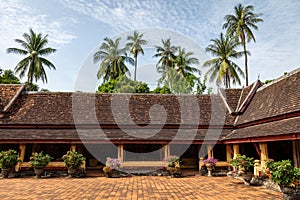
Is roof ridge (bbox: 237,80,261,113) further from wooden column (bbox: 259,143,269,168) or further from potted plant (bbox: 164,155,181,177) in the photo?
potted plant (bbox: 164,155,181,177)

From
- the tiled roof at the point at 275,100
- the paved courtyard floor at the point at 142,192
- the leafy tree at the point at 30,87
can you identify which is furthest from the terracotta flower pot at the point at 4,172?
the leafy tree at the point at 30,87

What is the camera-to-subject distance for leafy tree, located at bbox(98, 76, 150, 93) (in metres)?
29.0

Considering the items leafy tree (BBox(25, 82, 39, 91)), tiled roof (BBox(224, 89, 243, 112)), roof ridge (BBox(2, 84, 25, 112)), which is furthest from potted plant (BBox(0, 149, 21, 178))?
leafy tree (BBox(25, 82, 39, 91))

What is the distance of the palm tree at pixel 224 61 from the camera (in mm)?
28953

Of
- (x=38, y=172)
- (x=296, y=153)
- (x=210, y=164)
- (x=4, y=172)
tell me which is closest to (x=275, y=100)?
(x=296, y=153)

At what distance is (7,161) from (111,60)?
23.6 metres

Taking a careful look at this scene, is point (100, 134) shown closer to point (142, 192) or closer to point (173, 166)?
point (173, 166)

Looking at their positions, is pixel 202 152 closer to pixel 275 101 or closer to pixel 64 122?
pixel 275 101

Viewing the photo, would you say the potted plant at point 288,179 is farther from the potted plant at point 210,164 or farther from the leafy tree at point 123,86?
the leafy tree at point 123,86

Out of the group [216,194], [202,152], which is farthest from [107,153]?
[216,194]

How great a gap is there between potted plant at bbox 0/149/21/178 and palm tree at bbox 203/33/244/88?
908 inches

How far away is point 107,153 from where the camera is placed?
53.2ft

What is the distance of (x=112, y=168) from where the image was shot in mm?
12102

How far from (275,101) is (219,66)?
18.9m
